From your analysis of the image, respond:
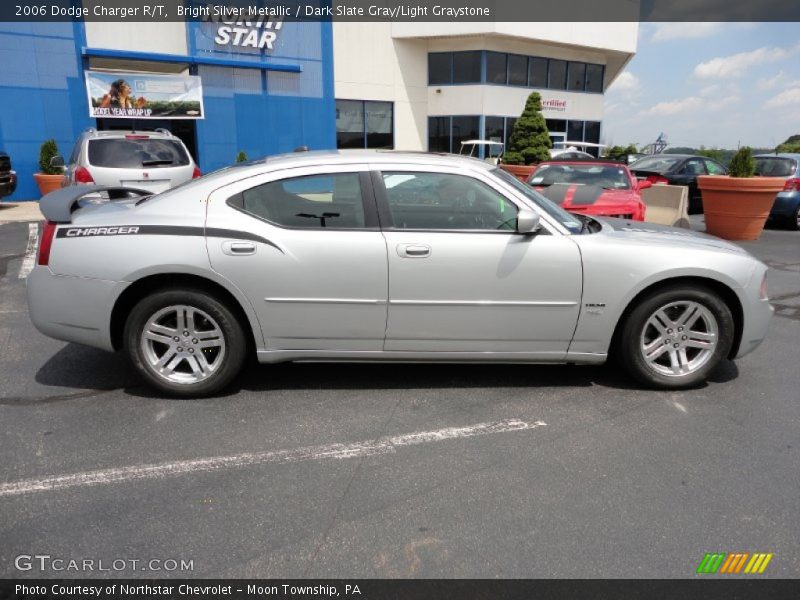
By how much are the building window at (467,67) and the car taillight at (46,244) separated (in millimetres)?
25185

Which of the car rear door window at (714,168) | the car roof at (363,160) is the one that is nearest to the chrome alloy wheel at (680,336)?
the car roof at (363,160)

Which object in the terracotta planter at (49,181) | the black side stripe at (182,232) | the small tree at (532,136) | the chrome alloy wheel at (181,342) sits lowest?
the chrome alloy wheel at (181,342)

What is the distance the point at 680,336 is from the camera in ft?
13.5

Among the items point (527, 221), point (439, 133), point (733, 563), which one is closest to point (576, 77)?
point (439, 133)

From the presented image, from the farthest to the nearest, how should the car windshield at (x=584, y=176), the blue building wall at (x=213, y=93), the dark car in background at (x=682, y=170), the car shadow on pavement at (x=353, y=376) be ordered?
the blue building wall at (x=213, y=93) < the dark car in background at (x=682, y=170) < the car windshield at (x=584, y=176) < the car shadow on pavement at (x=353, y=376)

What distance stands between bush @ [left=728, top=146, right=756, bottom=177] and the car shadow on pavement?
7163mm

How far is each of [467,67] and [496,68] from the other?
4.50 ft

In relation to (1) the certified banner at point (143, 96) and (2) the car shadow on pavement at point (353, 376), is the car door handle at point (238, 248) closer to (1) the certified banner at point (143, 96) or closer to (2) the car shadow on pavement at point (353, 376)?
(2) the car shadow on pavement at point (353, 376)

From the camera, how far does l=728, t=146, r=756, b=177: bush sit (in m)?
10.4

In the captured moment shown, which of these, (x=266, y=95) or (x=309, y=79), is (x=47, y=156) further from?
(x=309, y=79)

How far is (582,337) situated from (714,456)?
41.0 inches

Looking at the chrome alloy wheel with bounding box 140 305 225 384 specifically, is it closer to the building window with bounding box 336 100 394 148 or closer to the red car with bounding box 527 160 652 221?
the red car with bounding box 527 160 652 221

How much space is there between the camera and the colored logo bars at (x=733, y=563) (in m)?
2.46

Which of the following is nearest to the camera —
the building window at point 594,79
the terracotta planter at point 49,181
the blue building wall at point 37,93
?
the terracotta planter at point 49,181
